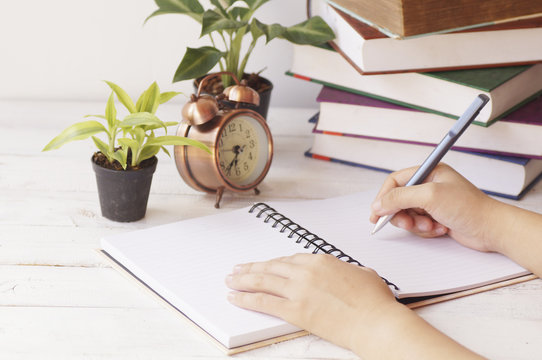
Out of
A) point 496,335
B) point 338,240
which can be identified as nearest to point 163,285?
point 338,240

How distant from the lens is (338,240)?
1062 mm

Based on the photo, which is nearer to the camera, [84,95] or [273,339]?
[273,339]

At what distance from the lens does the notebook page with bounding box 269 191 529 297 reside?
97 centimetres

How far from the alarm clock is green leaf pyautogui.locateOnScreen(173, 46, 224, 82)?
60 mm

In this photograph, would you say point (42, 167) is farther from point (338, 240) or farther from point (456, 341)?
point (456, 341)

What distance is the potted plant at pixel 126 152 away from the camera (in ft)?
3.49

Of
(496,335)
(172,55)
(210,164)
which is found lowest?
(496,335)

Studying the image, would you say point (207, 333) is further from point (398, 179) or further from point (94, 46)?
point (94, 46)

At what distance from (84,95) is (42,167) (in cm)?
40

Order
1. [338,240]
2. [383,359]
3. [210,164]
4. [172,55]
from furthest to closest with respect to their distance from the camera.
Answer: [172,55] < [210,164] < [338,240] < [383,359]

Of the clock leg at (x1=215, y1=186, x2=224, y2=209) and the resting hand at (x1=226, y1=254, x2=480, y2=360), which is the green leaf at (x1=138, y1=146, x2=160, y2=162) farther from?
the resting hand at (x1=226, y1=254, x2=480, y2=360)

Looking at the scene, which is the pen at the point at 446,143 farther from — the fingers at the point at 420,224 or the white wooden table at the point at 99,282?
the white wooden table at the point at 99,282

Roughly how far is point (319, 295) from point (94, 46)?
40.6 inches

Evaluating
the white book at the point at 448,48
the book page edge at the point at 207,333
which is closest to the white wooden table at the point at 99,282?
the book page edge at the point at 207,333
